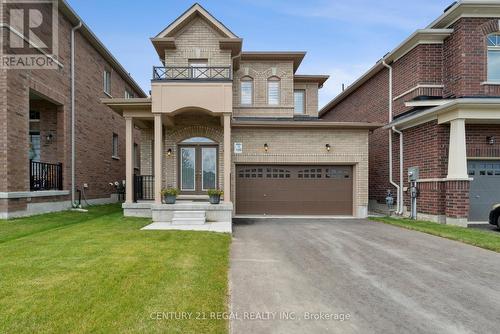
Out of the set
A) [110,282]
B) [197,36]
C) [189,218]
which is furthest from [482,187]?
[197,36]

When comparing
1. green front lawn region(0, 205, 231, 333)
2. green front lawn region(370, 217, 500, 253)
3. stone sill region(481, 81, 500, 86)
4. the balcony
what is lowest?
green front lawn region(370, 217, 500, 253)

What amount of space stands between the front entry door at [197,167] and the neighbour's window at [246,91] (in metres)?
→ 3.61

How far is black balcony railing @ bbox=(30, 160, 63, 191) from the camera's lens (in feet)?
34.7

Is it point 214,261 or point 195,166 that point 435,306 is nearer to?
point 214,261

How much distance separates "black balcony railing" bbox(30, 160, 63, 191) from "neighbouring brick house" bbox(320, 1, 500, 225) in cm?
1388

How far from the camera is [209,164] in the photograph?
1217 centimetres

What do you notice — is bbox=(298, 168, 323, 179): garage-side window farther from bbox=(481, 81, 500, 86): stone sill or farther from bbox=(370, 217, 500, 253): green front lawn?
bbox=(481, 81, 500, 86): stone sill

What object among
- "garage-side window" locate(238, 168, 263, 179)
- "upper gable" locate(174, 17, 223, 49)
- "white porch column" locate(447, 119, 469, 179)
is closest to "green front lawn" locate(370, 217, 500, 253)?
"white porch column" locate(447, 119, 469, 179)

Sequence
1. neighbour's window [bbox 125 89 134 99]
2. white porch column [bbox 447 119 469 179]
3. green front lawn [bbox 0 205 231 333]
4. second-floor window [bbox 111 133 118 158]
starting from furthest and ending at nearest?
neighbour's window [bbox 125 89 134 99] < second-floor window [bbox 111 133 118 158] < white porch column [bbox 447 119 469 179] < green front lawn [bbox 0 205 231 333]

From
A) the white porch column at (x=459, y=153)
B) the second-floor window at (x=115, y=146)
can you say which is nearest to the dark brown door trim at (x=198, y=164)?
the second-floor window at (x=115, y=146)

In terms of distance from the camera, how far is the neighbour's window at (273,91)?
14.6 m

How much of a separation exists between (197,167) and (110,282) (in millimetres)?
8270

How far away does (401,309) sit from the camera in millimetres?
3629

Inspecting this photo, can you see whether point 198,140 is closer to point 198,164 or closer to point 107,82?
point 198,164
